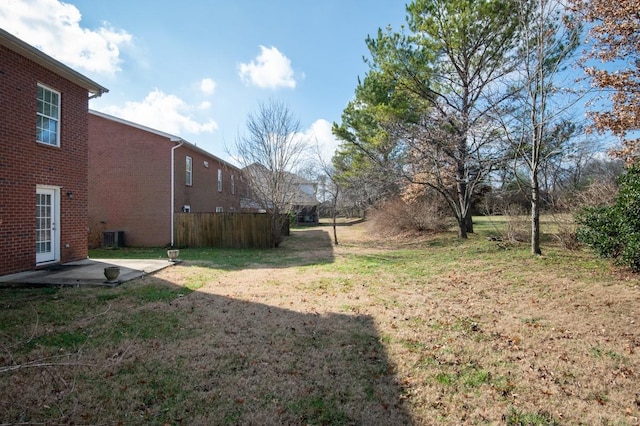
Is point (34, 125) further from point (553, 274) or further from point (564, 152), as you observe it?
point (564, 152)

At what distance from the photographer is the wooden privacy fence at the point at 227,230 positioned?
16188mm

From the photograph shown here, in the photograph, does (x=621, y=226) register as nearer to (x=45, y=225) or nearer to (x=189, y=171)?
(x=45, y=225)

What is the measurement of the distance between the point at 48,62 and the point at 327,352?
9896 mm

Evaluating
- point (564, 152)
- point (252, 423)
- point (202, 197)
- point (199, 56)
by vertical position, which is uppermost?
point (199, 56)

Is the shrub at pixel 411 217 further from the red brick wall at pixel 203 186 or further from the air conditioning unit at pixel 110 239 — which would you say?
the air conditioning unit at pixel 110 239

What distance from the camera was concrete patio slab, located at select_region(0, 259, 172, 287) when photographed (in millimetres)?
7191

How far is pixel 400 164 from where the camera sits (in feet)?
55.8

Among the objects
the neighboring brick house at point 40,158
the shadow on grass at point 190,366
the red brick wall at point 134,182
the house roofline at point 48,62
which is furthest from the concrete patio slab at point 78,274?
the red brick wall at point 134,182

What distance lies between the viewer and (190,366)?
3.81 metres

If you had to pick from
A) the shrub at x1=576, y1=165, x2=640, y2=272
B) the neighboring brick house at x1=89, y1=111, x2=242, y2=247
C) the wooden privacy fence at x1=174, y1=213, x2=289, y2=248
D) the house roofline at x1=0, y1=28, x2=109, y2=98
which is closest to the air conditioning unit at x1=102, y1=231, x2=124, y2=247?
the neighboring brick house at x1=89, y1=111, x2=242, y2=247

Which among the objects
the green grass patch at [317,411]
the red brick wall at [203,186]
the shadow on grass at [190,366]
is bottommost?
the green grass patch at [317,411]

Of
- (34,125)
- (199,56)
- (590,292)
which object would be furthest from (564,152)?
(34,125)

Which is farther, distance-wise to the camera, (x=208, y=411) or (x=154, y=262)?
(x=154, y=262)

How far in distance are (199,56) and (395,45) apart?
28.1 feet
